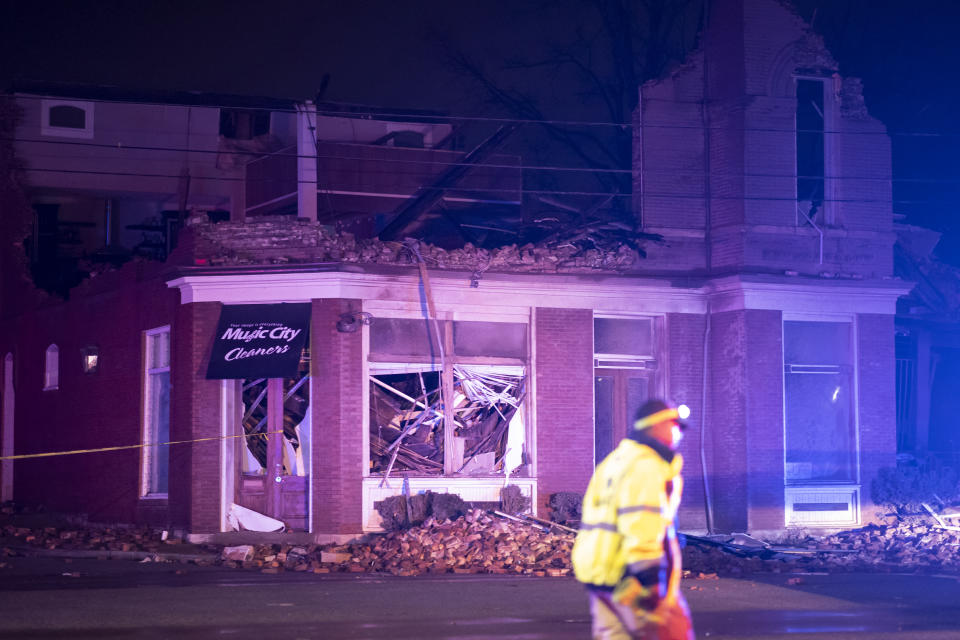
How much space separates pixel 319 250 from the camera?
19.0m

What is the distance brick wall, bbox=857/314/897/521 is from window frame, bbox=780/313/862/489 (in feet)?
0.23

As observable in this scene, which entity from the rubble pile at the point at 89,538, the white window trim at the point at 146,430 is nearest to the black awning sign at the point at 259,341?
the white window trim at the point at 146,430

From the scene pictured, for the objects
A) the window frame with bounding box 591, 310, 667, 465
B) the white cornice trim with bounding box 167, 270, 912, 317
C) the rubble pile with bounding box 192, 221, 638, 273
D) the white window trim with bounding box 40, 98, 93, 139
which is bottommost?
the window frame with bounding box 591, 310, 667, 465

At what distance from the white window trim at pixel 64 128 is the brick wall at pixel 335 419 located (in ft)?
56.1

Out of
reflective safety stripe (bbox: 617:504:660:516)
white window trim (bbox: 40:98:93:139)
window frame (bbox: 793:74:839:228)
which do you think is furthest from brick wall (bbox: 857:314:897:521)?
white window trim (bbox: 40:98:93:139)

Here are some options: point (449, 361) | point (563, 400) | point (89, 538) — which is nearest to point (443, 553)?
point (449, 361)

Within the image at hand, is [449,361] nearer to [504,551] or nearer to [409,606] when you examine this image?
[504,551]

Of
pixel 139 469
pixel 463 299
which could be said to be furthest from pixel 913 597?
pixel 139 469

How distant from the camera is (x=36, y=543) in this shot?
19.5 meters

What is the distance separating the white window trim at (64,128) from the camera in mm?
32531

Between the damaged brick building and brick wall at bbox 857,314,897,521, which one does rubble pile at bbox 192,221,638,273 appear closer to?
the damaged brick building

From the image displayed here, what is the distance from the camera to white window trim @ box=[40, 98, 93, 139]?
32531 millimetres

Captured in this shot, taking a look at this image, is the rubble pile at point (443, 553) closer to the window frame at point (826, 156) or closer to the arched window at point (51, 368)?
the window frame at point (826, 156)

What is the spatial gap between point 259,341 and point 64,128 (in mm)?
17066
